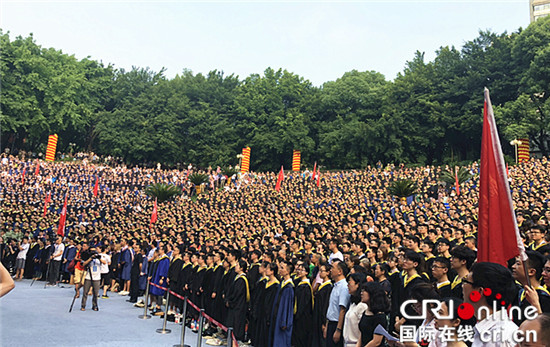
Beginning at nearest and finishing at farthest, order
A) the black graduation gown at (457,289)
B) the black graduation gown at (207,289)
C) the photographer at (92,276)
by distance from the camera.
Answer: the black graduation gown at (457,289), the black graduation gown at (207,289), the photographer at (92,276)

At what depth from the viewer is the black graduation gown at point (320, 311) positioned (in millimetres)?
→ 6789

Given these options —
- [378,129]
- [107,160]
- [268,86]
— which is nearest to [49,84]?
[107,160]

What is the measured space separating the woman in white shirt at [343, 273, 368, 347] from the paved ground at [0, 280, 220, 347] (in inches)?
163

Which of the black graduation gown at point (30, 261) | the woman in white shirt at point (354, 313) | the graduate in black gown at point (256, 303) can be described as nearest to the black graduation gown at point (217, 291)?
the graduate in black gown at point (256, 303)

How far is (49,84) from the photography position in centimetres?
4659

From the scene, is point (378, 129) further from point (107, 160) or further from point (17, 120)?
point (17, 120)

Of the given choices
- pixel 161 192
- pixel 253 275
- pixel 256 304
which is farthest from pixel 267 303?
pixel 161 192

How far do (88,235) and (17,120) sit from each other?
3094 centimetres

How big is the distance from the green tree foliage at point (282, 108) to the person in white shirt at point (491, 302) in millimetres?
31273

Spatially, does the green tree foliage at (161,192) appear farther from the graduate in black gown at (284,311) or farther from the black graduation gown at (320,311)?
the black graduation gown at (320,311)

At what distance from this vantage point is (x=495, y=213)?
4.13 metres

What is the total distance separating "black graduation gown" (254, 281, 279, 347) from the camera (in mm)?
7566

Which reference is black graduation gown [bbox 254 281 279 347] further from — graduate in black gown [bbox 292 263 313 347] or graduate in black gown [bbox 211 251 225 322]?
graduate in black gown [bbox 211 251 225 322]

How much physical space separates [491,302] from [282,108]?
147 ft
